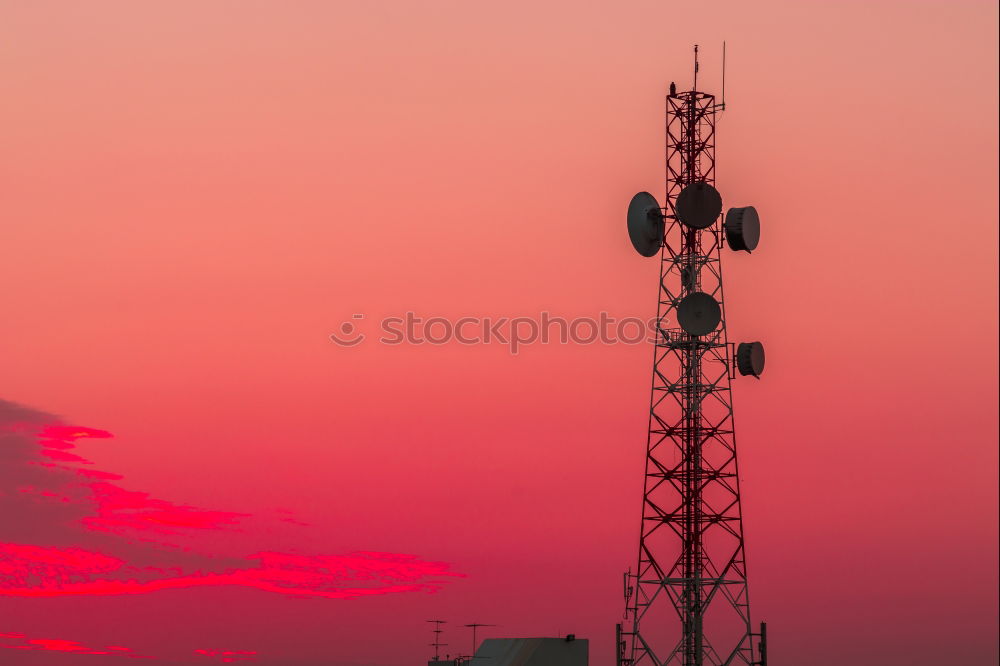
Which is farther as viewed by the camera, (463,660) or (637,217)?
(463,660)

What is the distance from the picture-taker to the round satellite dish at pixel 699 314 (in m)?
87.5

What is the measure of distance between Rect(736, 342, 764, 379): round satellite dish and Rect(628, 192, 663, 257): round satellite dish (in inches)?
298

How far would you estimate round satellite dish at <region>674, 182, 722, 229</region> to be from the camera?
87000 mm

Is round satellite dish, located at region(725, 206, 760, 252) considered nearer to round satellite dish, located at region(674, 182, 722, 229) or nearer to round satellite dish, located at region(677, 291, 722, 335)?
round satellite dish, located at region(674, 182, 722, 229)

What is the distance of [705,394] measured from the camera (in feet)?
288

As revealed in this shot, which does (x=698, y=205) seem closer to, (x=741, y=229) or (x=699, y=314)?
(x=741, y=229)

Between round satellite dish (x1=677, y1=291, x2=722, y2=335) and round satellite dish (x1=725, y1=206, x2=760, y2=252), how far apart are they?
345 cm

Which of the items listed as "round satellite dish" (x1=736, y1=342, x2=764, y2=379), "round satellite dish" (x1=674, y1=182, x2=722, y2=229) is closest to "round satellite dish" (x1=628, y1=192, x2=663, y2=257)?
"round satellite dish" (x1=674, y1=182, x2=722, y2=229)

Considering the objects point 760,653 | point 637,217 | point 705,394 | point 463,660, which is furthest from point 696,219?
point 463,660

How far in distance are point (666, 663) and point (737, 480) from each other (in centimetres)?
1075

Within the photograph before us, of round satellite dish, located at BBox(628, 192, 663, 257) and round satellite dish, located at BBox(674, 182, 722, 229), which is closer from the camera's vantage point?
round satellite dish, located at BBox(674, 182, 722, 229)

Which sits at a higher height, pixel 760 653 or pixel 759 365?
pixel 759 365

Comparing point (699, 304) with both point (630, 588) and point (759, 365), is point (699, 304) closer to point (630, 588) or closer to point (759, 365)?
point (759, 365)

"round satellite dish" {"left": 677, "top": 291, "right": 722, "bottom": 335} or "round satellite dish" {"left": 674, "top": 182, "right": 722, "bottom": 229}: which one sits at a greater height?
"round satellite dish" {"left": 674, "top": 182, "right": 722, "bottom": 229}
